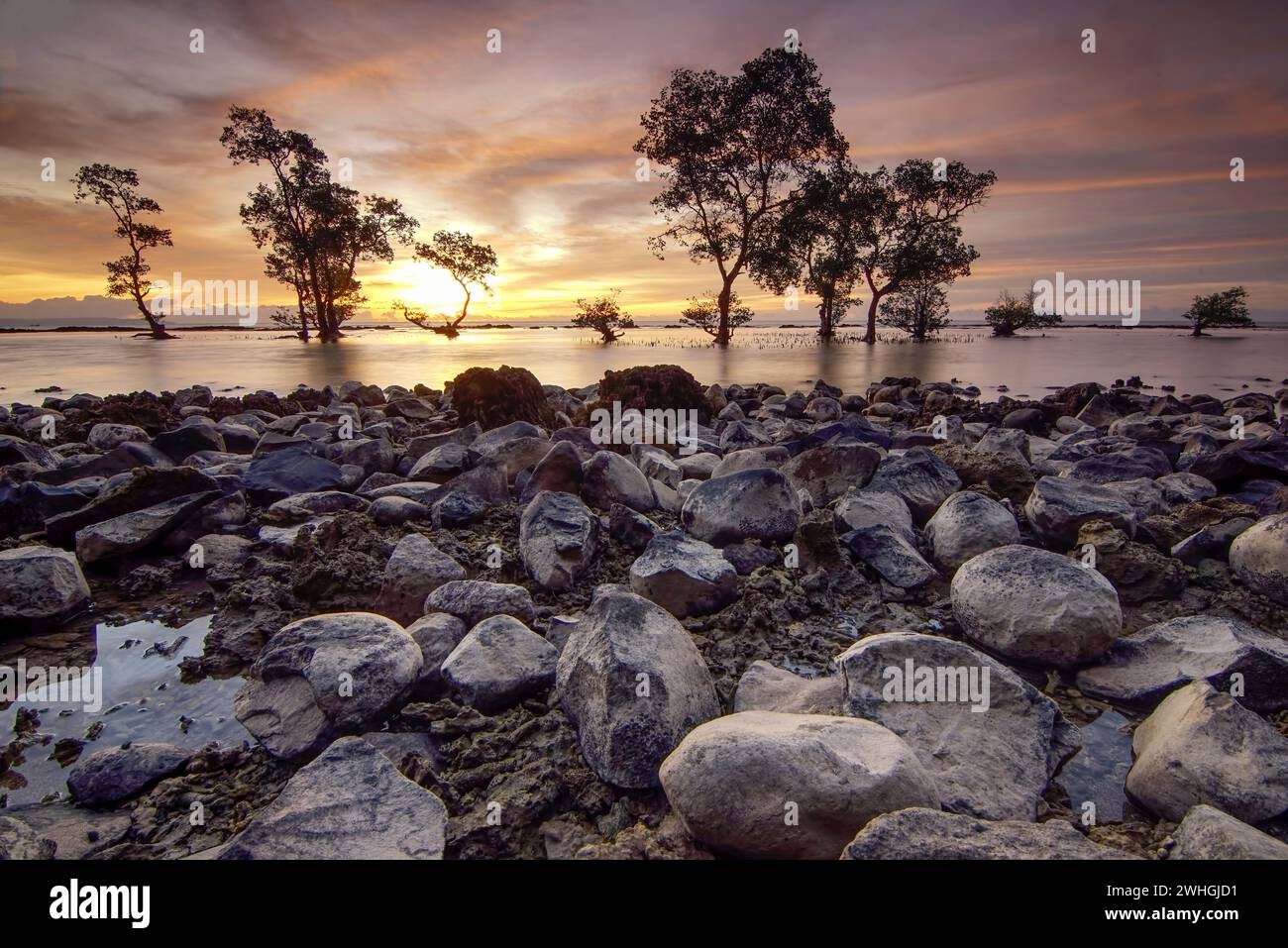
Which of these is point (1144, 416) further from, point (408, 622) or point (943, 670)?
point (408, 622)

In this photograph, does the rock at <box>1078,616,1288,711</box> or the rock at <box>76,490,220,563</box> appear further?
the rock at <box>76,490,220,563</box>

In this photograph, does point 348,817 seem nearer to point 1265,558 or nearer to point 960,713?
point 960,713

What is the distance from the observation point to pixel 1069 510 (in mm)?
3973

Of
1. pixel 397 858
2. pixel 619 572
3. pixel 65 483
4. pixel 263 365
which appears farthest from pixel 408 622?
pixel 263 365

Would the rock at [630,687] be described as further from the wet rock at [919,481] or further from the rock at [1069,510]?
the rock at [1069,510]

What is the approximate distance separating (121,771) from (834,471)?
447 cm

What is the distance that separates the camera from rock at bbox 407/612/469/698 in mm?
2549

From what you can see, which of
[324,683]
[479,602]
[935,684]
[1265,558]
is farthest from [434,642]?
[1265,558]

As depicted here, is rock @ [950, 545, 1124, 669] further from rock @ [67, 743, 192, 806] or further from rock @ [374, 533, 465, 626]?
rock @ [67, 743, 192, 806]

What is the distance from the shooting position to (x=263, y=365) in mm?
21375

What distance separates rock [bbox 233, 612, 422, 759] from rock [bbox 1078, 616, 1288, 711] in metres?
2.89

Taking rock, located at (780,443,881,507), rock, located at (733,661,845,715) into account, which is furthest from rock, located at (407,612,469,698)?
rock, located at (780,443,881,507)

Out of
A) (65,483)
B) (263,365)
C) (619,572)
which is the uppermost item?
(263,365)

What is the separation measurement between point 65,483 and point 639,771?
5.82 m
